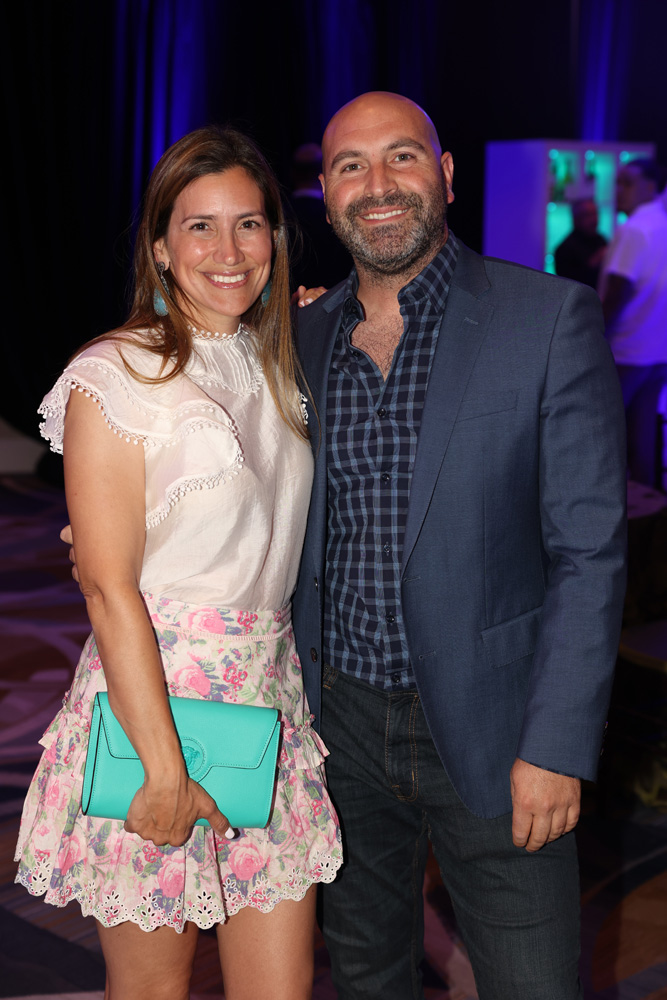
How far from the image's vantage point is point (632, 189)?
25.5 ft

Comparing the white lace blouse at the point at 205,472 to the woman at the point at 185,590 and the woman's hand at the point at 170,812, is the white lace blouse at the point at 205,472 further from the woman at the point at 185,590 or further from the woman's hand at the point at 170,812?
the woman's hand at the point at 170,812

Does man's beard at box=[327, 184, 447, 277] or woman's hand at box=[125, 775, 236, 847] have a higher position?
man's beard at box=[327, 184, 447, 277]

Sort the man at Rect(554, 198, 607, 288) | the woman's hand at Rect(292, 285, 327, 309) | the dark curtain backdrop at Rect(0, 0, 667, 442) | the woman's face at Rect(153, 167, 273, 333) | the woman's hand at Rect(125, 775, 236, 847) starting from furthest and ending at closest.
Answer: the dark curtain backdrop at Rect(0, 0, 667, 442) → the man at Rect(554, 198, 607, 288) → the woman's hand at Rect(292, 285, 327, 309) → the woman's face at Rect(153, 167, 273, 333) → the woman's hand at Rect(125, 775, 236, 847)

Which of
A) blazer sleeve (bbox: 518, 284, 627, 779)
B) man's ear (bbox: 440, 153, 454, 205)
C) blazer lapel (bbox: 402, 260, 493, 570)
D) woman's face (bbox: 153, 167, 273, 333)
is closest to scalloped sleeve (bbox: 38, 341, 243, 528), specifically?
woman's face (bbox: 153, 167, 273, 333)

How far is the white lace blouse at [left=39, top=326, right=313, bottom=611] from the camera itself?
5.14 ft

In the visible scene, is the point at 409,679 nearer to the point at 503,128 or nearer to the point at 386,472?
the point at 386,472

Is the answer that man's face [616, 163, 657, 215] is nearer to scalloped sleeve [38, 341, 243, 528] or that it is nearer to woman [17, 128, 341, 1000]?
woman [17, 128, 341, 1000]

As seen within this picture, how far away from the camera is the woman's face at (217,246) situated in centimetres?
171

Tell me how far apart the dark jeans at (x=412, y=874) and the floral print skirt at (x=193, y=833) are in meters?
0.10

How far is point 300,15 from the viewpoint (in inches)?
315

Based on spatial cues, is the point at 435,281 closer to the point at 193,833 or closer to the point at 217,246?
the point at 217,246

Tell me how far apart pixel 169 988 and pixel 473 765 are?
58 cm

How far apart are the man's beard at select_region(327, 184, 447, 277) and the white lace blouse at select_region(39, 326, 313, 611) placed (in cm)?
31

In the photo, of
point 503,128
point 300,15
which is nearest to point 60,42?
point 300,15
